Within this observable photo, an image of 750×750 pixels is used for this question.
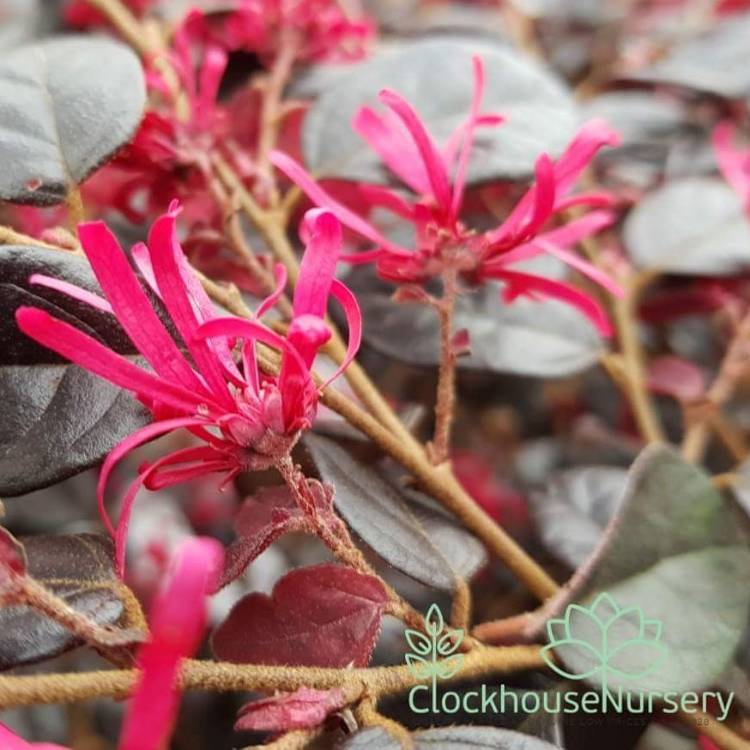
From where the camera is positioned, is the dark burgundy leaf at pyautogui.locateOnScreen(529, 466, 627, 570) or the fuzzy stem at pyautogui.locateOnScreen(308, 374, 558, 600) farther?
the dark burgundy leaf at pyautogui.locateOnScreen(529, 466, 627, 570)

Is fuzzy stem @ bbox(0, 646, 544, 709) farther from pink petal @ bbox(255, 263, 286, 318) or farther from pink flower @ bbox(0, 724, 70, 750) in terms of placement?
pink petal @ bbox(255, 263, 286, 318)

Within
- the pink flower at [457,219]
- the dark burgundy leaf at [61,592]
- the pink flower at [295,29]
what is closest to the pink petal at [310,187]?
the pink flower at [457,219]

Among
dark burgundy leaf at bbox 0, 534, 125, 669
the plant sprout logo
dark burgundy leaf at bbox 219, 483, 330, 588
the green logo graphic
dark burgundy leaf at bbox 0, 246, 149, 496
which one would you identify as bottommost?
the green logo graphic

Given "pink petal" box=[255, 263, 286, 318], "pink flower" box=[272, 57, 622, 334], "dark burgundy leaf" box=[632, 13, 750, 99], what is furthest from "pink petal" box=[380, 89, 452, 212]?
"dark burgundy leaf" box=[632, 13, 750, 99]

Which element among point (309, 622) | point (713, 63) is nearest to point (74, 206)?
point (309, 622)

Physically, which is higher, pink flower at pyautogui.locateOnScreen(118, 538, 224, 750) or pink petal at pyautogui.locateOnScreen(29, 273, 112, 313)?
pink petal at pyautogui.locateOnScreen(29, 273, 112, 313)

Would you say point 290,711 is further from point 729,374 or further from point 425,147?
point 729,374

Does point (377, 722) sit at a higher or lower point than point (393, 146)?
lower

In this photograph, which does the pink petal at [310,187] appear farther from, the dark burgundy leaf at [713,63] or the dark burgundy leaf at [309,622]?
the dark burgundy leaf at [713,63]
